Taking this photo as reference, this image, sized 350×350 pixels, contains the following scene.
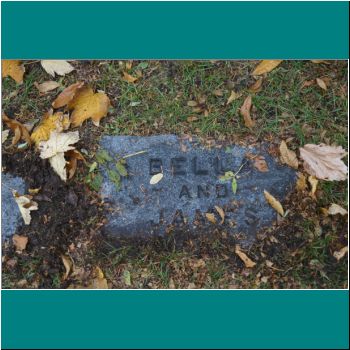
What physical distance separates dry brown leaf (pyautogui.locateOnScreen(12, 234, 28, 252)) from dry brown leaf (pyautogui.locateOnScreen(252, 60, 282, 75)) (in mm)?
1941

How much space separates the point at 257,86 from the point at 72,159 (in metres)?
1.36

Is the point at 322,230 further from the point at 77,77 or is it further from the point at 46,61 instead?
the point at 46,61

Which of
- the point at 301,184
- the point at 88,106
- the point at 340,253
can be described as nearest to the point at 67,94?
the point at 88,106

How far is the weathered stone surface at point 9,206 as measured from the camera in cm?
259

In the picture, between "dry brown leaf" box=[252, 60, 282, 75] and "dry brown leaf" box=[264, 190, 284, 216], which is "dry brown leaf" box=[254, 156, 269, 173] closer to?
"dry brown leaf" box=[264, 190, 284, 216]

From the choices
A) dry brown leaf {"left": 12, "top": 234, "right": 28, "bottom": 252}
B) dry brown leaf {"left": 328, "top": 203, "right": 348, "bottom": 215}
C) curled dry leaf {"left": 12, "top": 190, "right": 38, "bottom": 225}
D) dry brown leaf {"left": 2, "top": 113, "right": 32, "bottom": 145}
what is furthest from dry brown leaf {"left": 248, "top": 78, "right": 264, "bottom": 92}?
dry brown leaf {"left": 12, "top": 234, "right": 28, "bottom": 252}

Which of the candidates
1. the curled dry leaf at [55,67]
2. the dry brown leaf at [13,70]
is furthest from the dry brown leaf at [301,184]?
the dry brown leaf at [13,70]

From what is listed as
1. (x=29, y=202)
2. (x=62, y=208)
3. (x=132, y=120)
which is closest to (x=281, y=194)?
(x=132, y=120)

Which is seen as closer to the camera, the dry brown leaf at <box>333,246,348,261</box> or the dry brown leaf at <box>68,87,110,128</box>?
the dry brown leaf at <box>333,246,348,261</box>

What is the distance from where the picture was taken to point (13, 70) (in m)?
2.65

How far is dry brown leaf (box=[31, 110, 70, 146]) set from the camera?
262cm

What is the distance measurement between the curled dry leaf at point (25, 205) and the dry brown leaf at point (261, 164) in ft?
4.96

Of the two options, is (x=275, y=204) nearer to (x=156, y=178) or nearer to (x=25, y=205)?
(x=156, y=178)

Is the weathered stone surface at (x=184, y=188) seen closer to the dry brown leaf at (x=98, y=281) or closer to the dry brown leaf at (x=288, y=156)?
the dry brown leaf at (x=288, y=156)
